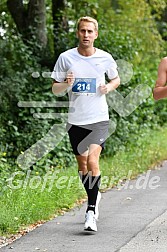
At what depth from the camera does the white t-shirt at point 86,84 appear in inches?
298

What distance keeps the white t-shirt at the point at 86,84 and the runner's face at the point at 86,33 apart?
0.14 metres

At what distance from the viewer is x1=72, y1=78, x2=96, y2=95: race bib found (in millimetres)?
7520

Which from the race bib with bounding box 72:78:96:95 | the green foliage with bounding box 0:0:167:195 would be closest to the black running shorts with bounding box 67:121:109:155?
the race bib with bounding box 72:78:96:95

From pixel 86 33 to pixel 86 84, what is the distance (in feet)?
1.73

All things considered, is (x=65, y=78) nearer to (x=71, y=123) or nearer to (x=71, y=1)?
(x=71, y=123)

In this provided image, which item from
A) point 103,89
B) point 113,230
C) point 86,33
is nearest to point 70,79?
point 103,89

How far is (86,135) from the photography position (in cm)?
765

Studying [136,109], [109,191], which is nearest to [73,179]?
[109,191]

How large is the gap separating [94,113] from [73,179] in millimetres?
2912

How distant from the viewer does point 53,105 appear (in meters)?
13.0

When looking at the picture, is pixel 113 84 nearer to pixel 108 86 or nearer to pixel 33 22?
pixel 108 86

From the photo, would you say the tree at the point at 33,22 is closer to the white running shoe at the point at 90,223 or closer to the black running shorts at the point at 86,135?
the black running shorts at the point at 86,135

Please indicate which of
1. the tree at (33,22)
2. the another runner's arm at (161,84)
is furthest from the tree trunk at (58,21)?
the another runner's arm at (161,84)

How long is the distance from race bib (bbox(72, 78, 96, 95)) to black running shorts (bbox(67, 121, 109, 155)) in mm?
349
